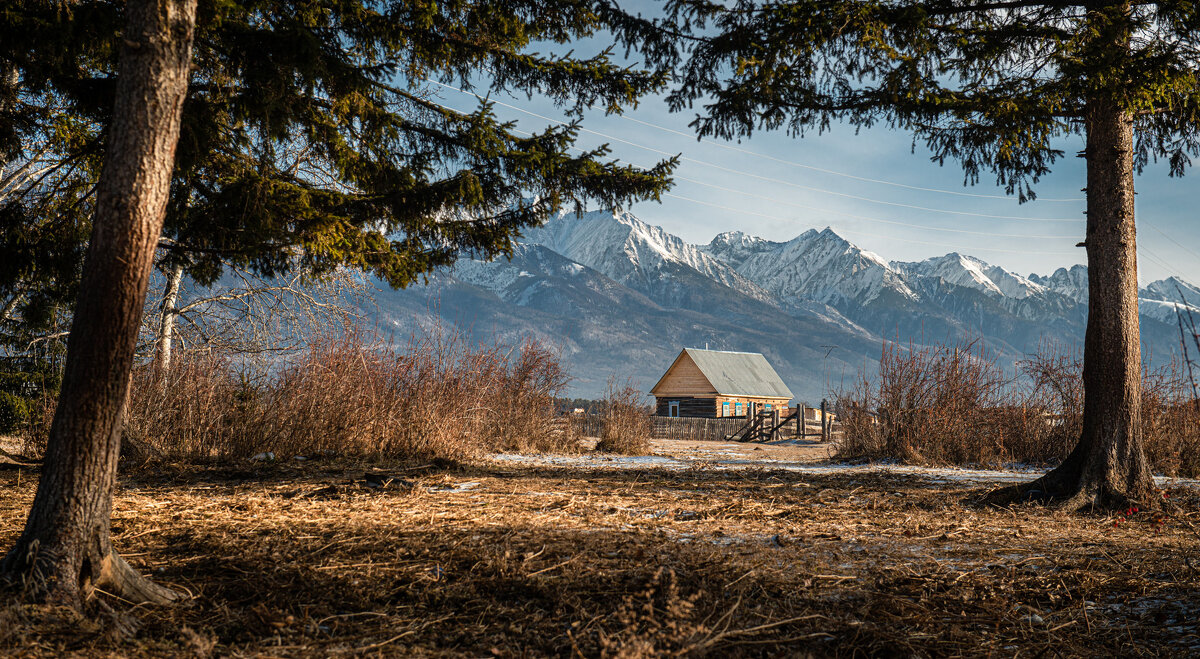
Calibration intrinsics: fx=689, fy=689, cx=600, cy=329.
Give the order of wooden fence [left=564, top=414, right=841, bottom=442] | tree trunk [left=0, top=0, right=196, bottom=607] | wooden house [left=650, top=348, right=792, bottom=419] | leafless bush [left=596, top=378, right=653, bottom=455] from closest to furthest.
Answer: tree trunk [left=0, top=0, right=196, bottom=607]
leafless bush [left=596, top=378, right=653, bottom=455]
wooden fence [left=564, top=414, right=841, bottom=442]
wooden house [left=650, top=348, right=792, bottom=419]

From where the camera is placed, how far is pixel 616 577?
10.5 feet

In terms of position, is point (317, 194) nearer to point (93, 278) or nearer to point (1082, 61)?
point (93, 278)

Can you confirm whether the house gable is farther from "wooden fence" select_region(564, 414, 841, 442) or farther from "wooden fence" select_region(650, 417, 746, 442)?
"wooden fence" select_region(650, 417, 746, 442)

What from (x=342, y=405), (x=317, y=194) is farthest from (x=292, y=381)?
(x=317, y=194)

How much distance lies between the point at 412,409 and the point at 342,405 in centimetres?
95

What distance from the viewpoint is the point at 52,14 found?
528cm

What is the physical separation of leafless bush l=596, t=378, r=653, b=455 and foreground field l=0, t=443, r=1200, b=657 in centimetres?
912

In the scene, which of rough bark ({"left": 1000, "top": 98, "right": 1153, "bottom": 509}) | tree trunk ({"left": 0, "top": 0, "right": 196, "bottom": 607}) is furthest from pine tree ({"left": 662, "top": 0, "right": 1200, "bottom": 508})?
tree trunk ({"left": 0, "top": 0, "right": 196, "bottom": 607})

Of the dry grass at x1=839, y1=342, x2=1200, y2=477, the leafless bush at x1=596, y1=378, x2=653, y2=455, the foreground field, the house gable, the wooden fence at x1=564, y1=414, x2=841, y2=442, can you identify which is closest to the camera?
the foreground field

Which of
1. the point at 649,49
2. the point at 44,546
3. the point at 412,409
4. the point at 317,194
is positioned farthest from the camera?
the point at 412,409

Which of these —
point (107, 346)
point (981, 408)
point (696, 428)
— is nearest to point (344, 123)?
point (107, 346)

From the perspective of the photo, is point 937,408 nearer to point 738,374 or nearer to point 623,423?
point 623,423

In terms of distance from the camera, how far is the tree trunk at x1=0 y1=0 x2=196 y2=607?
262cm

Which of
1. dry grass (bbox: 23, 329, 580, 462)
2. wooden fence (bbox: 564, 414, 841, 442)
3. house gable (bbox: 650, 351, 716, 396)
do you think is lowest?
wooden fence (bbox: 564, 414, 841, 442)
